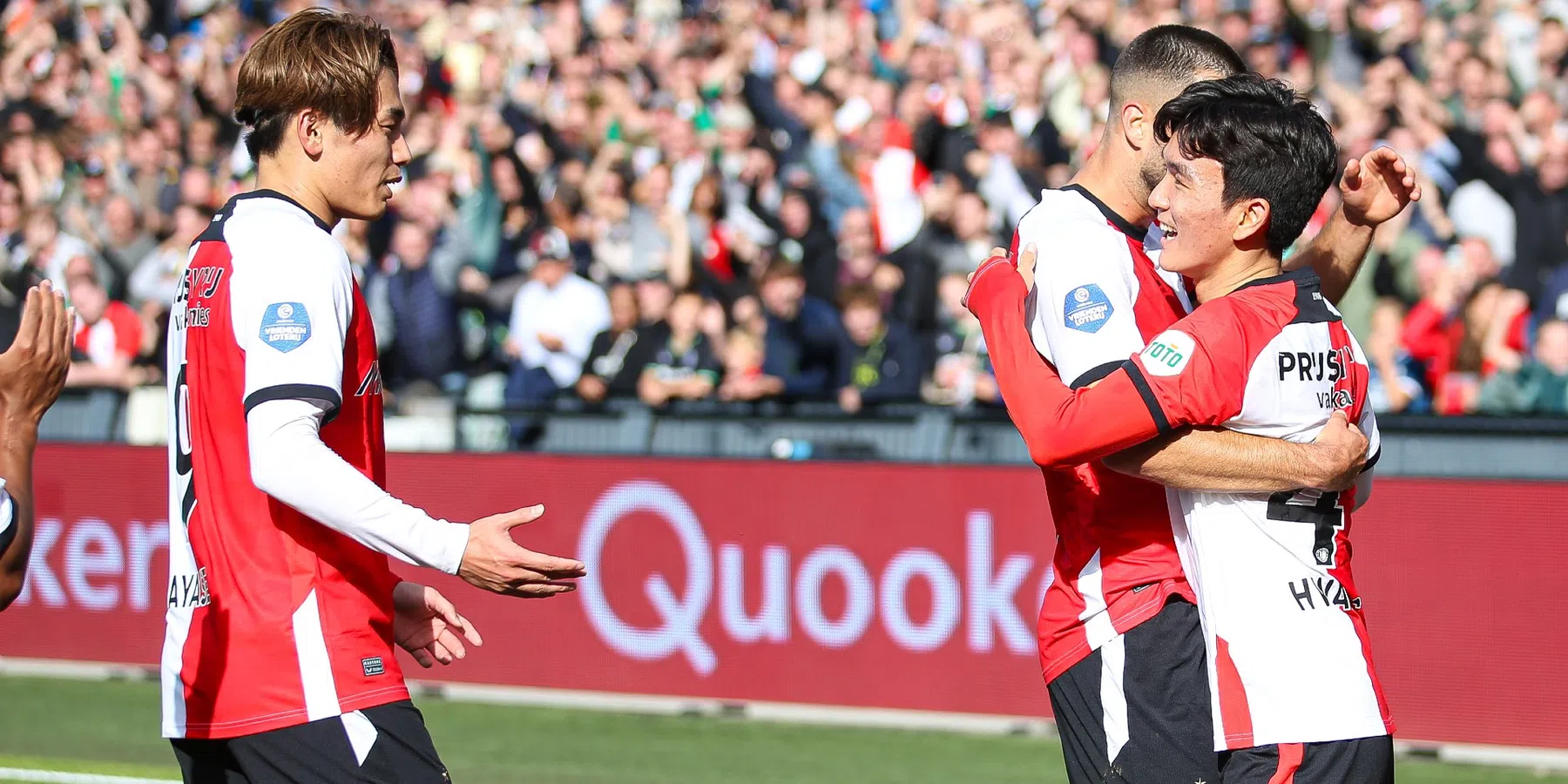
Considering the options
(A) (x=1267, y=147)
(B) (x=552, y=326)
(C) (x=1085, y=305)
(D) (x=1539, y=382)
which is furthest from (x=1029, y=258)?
(B) (x=552, y=326)

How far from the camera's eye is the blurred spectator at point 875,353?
10242mm

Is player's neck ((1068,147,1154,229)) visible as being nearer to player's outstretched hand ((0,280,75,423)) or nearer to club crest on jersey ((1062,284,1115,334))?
club crest on jersey ((1062,284,1115,334))

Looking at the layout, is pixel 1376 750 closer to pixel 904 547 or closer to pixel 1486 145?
pixel 904 547

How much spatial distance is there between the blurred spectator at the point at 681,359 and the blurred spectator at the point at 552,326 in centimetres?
61

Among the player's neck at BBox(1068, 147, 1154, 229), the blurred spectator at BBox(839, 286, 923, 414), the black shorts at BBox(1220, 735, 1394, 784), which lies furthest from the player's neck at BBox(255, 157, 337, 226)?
the blurred spectator at BBox(839, 286, 923, 414)

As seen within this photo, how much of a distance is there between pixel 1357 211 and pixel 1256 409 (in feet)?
3.18

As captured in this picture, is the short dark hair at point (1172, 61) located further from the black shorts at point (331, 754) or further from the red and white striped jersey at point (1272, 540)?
the black shorts at point (331, 754)

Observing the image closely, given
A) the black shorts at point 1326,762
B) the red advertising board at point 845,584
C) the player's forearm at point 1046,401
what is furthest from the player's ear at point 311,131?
the red advertising board at point 845,584

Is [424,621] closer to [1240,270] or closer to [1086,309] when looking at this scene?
[1086,309]

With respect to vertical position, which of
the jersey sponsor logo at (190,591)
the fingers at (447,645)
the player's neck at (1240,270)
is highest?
the player's neck at (1240,270)

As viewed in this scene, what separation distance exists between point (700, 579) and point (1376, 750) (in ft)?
21.0

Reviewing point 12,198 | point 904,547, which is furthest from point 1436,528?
point 12,198

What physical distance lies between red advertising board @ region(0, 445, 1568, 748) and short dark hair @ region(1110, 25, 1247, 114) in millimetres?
4873

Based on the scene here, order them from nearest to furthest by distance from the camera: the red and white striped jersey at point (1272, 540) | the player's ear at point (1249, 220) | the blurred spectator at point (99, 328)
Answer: the red and white striped jersey at point (1272, 540) < the player's ear at point (1249, 220) < the blurred spectator at point (99, 328)
